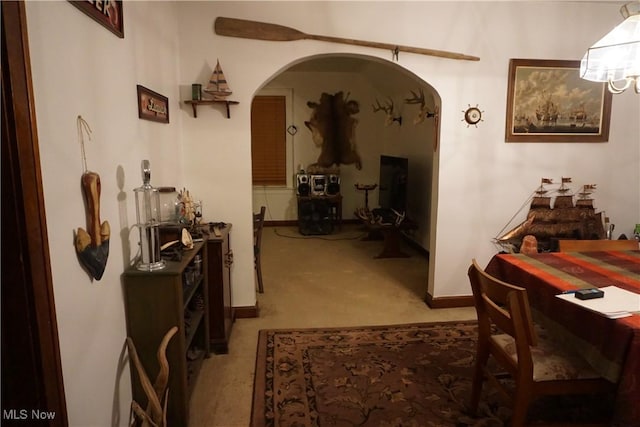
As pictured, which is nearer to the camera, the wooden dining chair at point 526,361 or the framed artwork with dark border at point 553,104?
the wooden dining chair at point 526,361

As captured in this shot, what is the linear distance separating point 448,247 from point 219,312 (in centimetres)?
199

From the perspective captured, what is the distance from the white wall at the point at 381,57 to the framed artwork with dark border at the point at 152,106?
0.06 meters

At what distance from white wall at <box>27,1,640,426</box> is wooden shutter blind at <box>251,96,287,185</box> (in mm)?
3678

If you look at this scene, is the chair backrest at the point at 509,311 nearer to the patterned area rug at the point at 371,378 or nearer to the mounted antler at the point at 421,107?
the patterned area rug at the point at 371,378

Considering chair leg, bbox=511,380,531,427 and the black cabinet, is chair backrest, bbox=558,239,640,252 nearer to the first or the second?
chair leg, bbox=511,380,531,427

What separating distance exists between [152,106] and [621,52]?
2491mm

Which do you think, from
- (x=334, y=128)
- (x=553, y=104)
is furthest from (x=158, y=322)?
(x=334, y=128)

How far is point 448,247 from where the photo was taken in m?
3.50

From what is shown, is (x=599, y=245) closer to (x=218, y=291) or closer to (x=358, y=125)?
(x=218, y=291)

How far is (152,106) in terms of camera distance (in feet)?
7.66

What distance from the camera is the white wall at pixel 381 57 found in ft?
6.32

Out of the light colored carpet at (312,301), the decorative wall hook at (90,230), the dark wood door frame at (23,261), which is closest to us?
the dark wood door frame at (23,261)

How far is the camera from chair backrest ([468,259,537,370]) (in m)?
1.64

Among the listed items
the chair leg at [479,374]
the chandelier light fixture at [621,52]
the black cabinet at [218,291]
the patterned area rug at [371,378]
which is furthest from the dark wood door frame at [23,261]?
the chandelier light fixture at [621,52]
